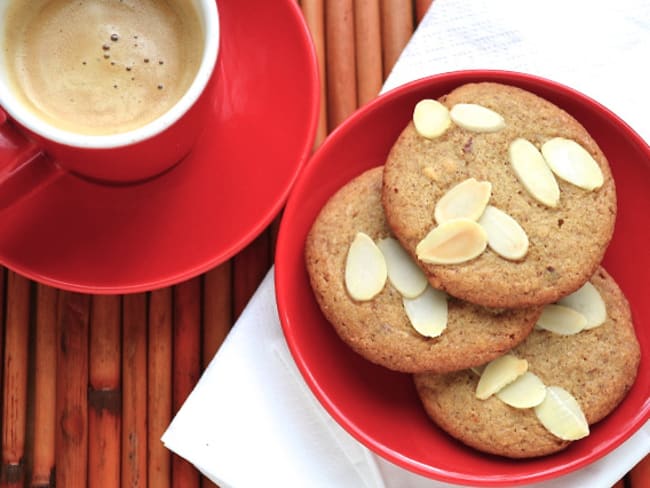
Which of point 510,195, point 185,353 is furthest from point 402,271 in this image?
point 185,353

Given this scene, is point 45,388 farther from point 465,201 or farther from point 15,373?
point 465,201

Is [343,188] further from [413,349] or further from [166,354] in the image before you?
[166,354]

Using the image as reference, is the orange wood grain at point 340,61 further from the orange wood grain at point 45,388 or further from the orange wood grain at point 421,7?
the orange wood grain at point 45,388

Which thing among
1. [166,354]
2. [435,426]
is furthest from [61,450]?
[435,426]

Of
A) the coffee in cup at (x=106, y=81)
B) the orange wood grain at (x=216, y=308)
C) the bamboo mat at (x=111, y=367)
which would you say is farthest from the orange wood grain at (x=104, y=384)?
the coffee in cup at (x=106, y=81)

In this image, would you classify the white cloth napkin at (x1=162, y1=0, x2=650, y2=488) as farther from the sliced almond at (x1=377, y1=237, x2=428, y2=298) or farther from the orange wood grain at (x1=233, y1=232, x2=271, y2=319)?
the sliced almond at (x1=377, y1=237, x2=428, y2=298)

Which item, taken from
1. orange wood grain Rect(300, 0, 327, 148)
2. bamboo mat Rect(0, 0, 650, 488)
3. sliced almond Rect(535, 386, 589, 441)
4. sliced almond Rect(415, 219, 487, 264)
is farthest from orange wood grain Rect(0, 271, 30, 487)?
sliced almond Rect(535, 386, 589, 441)
